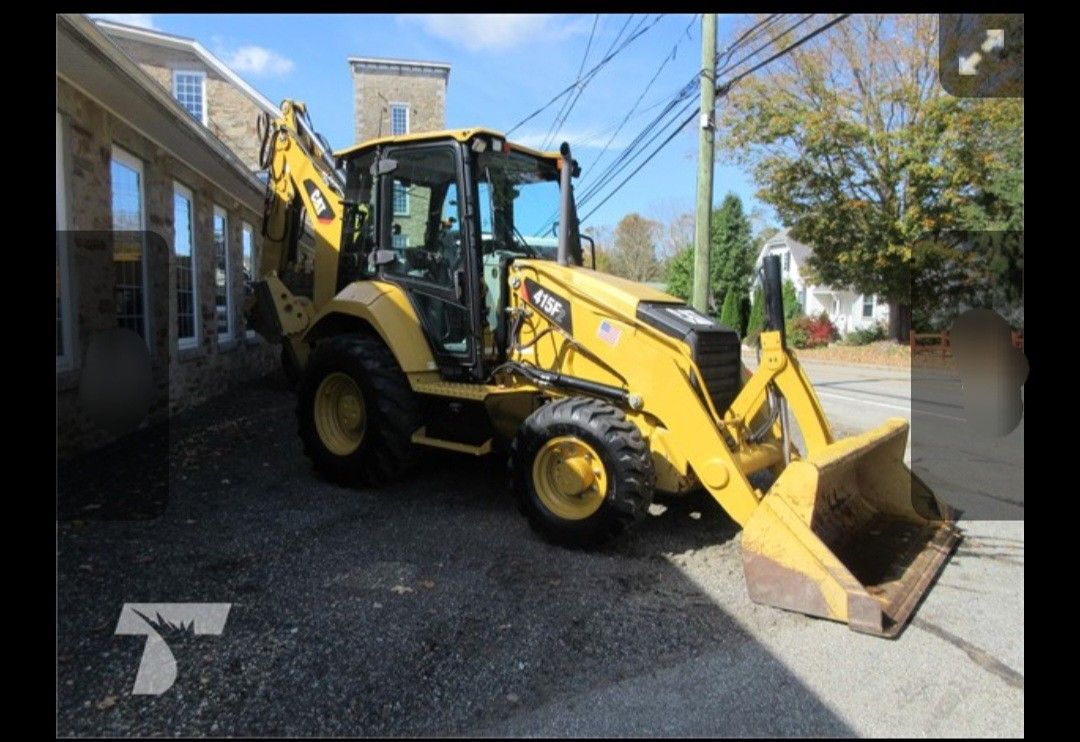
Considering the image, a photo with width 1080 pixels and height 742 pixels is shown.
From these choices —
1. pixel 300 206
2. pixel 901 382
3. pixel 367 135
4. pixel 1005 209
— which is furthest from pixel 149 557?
pixel 367 135

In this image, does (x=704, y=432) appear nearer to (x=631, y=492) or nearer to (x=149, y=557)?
(x=631, y=492)

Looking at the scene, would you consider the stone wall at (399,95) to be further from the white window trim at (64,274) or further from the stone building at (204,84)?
the white window trim at (64,274)

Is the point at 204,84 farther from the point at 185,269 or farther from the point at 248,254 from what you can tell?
the point at 185,269

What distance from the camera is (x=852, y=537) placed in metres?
4.39

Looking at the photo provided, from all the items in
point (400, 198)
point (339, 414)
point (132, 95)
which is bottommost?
point (339, 414)

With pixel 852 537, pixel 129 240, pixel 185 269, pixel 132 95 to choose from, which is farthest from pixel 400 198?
pixel 185 269

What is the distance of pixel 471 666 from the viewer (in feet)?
10.2

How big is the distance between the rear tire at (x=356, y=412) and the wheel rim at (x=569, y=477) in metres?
1.37

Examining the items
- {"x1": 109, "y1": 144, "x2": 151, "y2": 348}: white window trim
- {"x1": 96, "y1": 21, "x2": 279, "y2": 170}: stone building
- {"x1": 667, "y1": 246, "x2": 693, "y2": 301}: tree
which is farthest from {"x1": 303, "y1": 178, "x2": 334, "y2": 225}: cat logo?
{"x1": 667, "y1": 246, "x2": 693, "y2": 301}: tree

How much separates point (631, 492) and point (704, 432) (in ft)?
1.85

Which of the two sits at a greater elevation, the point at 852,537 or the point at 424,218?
the point at 424,218

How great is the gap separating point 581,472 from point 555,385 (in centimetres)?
81

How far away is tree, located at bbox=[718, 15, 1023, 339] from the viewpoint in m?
21.4

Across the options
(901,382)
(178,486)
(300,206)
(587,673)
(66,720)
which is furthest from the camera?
(901,382)
